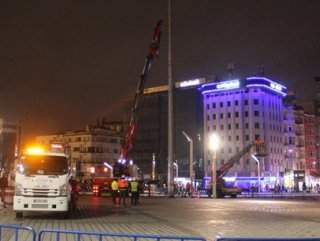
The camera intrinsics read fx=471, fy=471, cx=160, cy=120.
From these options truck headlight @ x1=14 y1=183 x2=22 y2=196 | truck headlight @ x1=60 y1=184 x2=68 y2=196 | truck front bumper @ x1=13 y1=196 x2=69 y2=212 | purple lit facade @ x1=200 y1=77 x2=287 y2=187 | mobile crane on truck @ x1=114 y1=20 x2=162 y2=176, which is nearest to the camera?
truck front bumper @ x1=13 y1=196 x2=69 y2=212

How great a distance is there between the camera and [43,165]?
2050 centimetres

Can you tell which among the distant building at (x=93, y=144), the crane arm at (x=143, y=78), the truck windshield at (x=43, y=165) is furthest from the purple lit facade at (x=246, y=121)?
the truck windshield at (x=43, y=165)

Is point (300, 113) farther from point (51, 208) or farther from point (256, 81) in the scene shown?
point (51, 208)

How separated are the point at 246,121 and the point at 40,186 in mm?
111215

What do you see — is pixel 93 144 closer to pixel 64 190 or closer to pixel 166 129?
pixel 166 129

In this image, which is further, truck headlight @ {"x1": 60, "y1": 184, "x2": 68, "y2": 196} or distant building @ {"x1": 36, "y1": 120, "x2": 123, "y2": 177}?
distant building @ {"x1": 36, "y1": 120, "x2": 123, "y2": 177}

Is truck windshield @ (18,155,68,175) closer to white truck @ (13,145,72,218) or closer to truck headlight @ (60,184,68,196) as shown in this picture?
white truck @ (13,145,72,218)

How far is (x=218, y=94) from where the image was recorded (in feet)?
436

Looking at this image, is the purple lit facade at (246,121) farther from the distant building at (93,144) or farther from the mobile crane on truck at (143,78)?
the mobile crane on truck at (143,78)

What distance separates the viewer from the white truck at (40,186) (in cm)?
1969

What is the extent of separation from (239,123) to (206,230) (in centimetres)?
11313

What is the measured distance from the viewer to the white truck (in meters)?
19.7

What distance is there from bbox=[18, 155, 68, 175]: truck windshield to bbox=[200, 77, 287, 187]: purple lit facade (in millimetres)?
104837

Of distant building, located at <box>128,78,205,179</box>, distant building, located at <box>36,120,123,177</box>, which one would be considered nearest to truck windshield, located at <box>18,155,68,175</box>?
distant building, located at <box>36,120,123,177</box>
